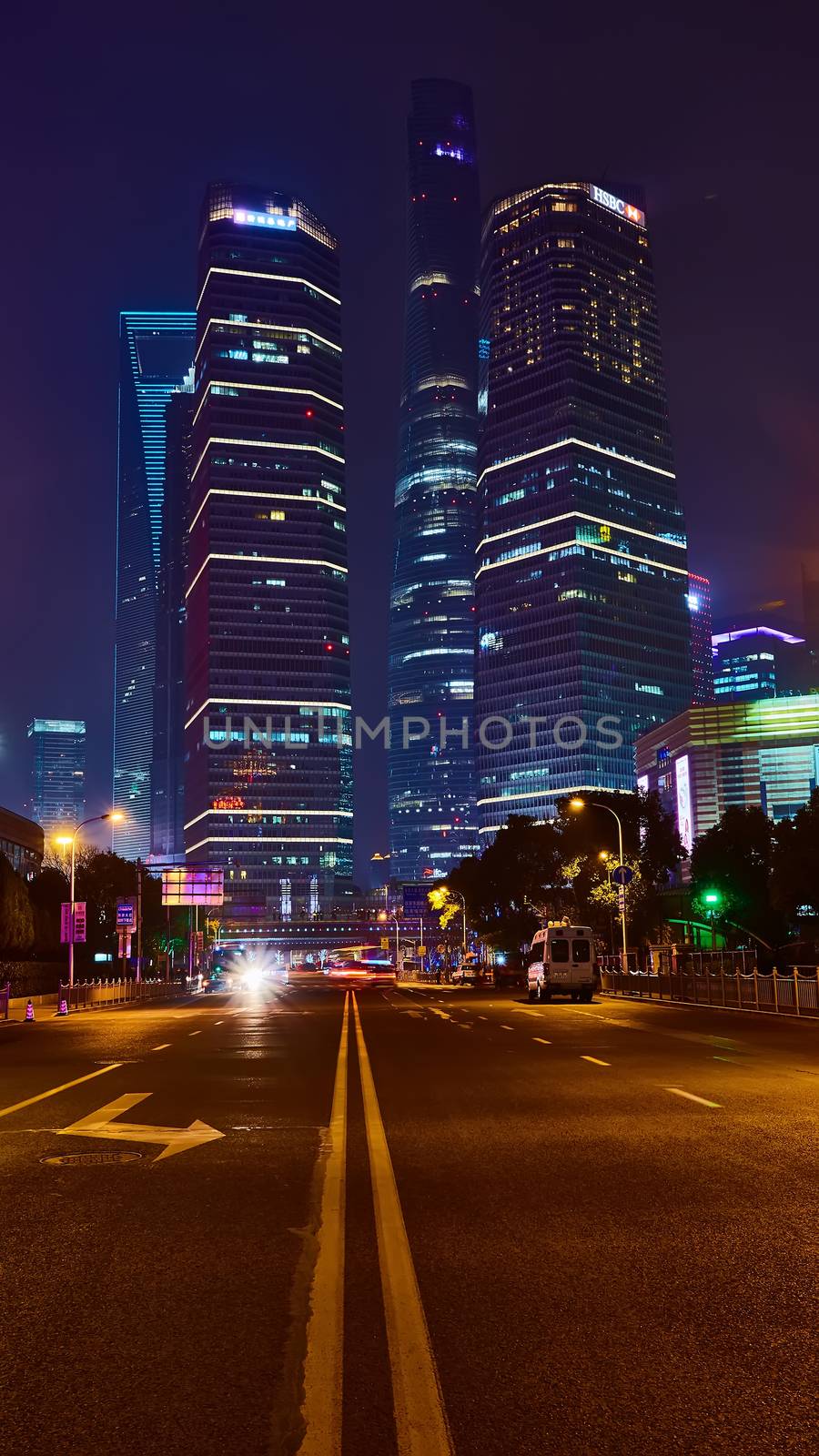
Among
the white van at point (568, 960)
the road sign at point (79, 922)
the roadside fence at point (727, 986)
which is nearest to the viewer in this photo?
the roadside fence at point (727, 986)

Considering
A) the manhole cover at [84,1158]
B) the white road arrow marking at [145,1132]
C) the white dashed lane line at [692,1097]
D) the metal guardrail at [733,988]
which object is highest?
the manhole cover at [84,1158]

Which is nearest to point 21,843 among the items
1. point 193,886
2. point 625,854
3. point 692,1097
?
point 193,886

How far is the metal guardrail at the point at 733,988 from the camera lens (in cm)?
4009

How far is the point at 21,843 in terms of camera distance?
366 ft

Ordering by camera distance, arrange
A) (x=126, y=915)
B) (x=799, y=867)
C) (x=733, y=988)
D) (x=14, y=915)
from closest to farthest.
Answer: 1. (x=733, y=988)
2. (x=799, y=867)
3. (x=14, y=915)
4. (x=126, y=915)

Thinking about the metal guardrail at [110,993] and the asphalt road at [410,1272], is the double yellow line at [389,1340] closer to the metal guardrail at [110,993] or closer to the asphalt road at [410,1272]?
the asphalt road at [410,1272]

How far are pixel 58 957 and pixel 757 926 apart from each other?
50.0 m

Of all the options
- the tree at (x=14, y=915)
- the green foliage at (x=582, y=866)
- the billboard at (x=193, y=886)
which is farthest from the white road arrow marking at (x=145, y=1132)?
the billboard at (x=193, y=886)

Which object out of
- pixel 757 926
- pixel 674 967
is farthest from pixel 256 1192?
pixel 757 926

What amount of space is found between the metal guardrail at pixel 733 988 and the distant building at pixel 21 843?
182 feet

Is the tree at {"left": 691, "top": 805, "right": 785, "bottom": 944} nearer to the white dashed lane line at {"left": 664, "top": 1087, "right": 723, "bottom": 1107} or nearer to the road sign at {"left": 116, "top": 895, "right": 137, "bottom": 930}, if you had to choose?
the road sign at {"left": 116, "top": 895, "right": 137, "bottom": 930}

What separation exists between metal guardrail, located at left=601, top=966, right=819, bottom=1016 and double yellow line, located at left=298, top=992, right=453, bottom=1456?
32.0m

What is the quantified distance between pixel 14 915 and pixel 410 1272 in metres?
66.0

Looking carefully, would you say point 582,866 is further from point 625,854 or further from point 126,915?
point 126,915
